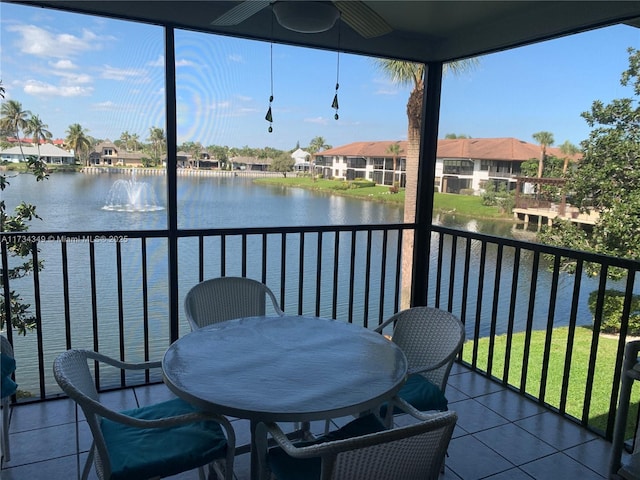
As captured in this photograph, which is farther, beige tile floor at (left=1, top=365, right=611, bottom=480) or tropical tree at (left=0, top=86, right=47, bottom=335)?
tropical tree at (left=0, top=86, right=47, bottom=335)

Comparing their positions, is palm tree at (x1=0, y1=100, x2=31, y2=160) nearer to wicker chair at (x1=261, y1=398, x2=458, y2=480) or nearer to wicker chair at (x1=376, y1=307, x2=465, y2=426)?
wicker chair at (x1=376, y1=307, x2=465, y2=426)

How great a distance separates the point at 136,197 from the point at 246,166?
3.77 ft

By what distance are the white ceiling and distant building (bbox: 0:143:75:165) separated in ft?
4.99

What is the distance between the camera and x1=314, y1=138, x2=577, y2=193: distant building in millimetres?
4918

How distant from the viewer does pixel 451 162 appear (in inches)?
281

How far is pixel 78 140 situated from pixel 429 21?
324cm

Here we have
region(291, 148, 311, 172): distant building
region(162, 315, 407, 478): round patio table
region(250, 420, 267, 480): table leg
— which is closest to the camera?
region(162, 315, 407, 478): round patio table

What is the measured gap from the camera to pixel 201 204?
160 inches

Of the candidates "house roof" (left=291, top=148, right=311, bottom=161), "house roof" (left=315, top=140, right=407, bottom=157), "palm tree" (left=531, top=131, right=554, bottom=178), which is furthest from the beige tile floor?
"palm tree" (left=531, top=131, right=554, bottom=178)

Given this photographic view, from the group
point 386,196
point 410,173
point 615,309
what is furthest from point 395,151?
point 615,309

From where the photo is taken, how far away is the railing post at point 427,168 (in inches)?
149

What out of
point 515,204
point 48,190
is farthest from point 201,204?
point 515,204

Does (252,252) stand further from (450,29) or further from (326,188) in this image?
(450,29)

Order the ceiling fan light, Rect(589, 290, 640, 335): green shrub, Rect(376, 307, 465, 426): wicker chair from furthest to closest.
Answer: Rect(589, 290, 640, 335): green shrub, Rect(376, 307, 465, 426): wicker chair, the ceiling fan light
